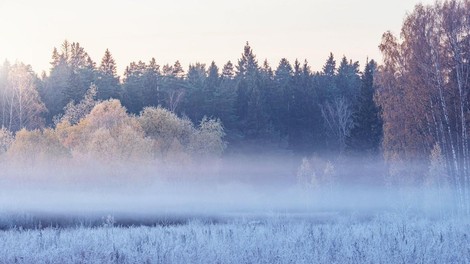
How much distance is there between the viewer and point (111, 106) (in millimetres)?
Result: 61906

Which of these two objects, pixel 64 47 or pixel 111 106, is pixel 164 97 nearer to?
pixel 111 106

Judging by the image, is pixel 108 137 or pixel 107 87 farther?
pixel 107 87

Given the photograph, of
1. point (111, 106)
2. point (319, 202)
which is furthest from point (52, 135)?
point (319, 202)

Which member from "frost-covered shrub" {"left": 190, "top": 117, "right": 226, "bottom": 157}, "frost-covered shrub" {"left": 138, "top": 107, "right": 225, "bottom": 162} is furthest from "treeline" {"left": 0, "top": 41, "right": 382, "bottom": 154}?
"frost-covered shrub" {"left": 138, "top": 107, "right": 225, "bottom": 162}

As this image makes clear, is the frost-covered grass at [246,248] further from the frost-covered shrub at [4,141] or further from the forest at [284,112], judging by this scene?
the frost-covered shrub at [4,141]

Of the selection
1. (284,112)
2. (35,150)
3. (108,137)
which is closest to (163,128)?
(108,137)

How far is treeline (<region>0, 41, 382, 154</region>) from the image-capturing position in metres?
74.2

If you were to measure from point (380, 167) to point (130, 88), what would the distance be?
40.0 metres

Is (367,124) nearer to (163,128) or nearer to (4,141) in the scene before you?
(163,128)

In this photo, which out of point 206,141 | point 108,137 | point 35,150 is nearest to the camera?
point 35,150

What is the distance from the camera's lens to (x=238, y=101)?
99.4 m

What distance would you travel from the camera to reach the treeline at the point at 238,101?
7425 cm

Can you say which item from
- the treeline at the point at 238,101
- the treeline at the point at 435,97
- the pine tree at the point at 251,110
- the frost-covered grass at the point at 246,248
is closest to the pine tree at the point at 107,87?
the treeline at the point at 238,101

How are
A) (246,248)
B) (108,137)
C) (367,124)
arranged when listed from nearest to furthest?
1. (246,248)
2. (108,137)
3. (367,124)
